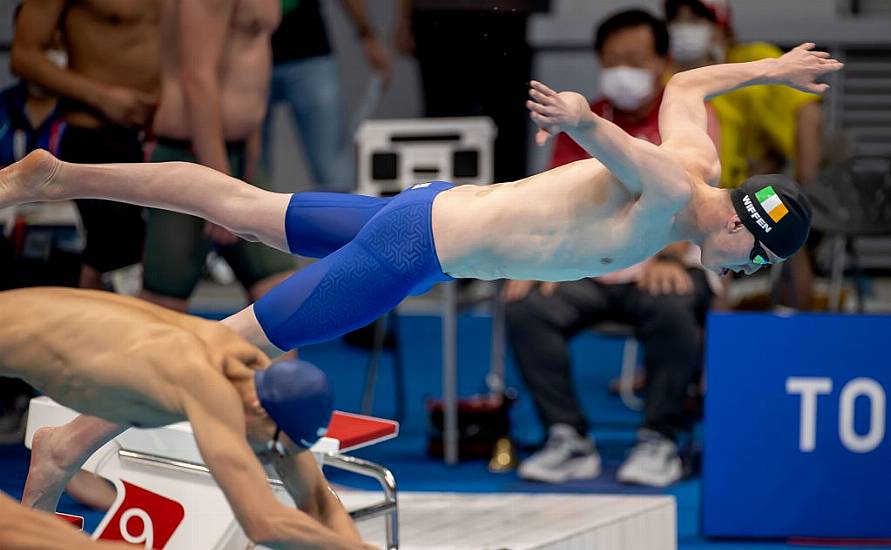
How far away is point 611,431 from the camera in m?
6.74

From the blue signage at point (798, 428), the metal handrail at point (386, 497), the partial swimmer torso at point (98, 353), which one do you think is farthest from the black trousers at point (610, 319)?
the partial swimmer torso at point (98, 353)

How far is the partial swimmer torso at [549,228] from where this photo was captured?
373 cm

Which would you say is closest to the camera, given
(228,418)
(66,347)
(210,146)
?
(228,418)

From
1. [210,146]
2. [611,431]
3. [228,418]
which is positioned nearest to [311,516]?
[228,418]

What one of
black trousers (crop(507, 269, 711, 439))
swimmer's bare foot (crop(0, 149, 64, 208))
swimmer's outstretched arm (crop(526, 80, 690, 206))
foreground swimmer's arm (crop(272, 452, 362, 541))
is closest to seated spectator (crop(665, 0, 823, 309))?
black trousers (crop(507, 269, 711, 439))

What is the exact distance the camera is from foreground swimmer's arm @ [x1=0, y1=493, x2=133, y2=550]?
2.56m

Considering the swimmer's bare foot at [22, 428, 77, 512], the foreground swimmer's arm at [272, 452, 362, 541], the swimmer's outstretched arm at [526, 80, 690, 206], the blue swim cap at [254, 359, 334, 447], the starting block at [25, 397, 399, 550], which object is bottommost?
the starting block at [25, 397, 399, 550]

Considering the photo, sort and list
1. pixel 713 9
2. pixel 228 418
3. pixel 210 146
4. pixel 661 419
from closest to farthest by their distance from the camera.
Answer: pixel 228 418 → pixel 210 146 → pixel 661 419 → pixel 713 9

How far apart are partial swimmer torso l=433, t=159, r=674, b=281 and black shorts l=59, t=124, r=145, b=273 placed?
183 centimetres

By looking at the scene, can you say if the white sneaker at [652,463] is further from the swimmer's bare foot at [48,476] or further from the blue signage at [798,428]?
the swimmer's bare foot at [48,476]

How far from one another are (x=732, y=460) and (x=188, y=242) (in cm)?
211

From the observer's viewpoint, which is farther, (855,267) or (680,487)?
(855,267)

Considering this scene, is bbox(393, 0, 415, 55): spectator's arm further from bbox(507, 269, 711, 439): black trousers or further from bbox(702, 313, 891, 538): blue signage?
bbox(702, 313, 891, 538): blue signage

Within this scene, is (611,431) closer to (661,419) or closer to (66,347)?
(661,419)
